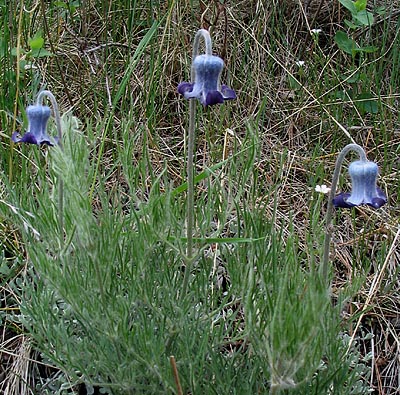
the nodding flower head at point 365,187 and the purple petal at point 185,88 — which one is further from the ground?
the purple petal at point 185,88

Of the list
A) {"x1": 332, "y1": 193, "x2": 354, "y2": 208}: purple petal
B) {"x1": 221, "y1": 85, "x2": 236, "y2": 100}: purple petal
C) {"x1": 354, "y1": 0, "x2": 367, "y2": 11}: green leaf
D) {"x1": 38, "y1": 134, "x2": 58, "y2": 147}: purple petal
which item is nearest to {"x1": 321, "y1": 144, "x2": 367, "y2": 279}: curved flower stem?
{"x1": 332, "y1": 193, "x2": 354, "y2": 208}: purple petal

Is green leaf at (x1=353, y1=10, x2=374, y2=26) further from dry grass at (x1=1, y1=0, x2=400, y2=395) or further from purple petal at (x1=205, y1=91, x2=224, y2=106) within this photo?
purple petal at (x1=205, y1=91, x2=224, y2=106)

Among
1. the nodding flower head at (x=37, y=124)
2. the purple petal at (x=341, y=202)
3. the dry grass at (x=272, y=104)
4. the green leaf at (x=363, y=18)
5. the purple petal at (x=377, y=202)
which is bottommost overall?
the dry grass at (x=272, y=104)

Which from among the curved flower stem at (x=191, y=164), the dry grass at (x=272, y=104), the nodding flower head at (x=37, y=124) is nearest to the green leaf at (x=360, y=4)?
the dry grass at (x=272, y=104)

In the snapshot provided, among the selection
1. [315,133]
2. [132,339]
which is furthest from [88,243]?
[315,133]

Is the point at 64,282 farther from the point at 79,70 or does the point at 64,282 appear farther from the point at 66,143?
the point at 79,70

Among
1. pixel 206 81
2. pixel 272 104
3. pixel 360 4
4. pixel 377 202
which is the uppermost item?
pixel 206 81

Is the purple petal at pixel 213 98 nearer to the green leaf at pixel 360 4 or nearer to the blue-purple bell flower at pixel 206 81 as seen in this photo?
the blue-purple bell flower at pixel 206 81

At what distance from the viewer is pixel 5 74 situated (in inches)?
102

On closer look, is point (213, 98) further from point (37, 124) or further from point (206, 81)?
point (37, 124)

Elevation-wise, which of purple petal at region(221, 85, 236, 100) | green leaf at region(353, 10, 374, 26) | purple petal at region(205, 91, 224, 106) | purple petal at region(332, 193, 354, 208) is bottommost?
purple petal at region(332, 193, 354, 208)

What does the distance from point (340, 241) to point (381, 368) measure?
48 cm

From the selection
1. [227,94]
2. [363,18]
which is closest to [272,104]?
[363,18]

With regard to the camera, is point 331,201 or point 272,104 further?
point 272,104
